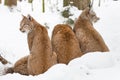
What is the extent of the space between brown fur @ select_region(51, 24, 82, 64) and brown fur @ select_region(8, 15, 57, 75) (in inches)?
9.6

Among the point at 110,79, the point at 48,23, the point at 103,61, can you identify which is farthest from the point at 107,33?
the point at 110,79

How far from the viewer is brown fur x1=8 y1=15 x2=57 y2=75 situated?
7074mm

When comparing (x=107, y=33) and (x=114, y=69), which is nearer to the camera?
(x=114, y=69)

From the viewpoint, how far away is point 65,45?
301 inches

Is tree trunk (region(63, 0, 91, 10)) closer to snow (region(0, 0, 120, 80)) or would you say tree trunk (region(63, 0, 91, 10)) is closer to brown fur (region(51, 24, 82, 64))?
snow (region(0, 0, 120, 80))

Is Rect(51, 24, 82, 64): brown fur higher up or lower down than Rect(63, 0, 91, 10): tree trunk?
lower down

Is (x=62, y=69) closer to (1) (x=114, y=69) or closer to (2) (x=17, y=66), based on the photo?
(1) (x=114, y=69)

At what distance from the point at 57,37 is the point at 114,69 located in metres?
2.80

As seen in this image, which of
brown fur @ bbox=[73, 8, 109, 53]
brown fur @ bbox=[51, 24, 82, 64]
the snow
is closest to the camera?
the snow

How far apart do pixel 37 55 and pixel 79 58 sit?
1.53 meters

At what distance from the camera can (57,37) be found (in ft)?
25.8

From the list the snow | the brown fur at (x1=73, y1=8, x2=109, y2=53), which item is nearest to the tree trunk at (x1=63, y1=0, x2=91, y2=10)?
the snow

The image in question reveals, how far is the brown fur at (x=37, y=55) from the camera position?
7.07 metres

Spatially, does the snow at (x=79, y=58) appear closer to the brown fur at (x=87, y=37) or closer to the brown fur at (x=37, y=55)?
the brown fur at (x=87, y=37)
